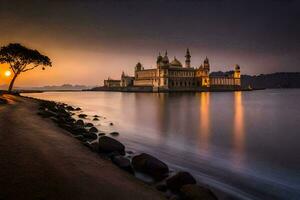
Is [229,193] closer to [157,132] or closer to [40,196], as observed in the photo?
[40,196]

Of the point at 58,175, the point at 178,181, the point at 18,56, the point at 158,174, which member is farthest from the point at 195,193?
the point at 18,56

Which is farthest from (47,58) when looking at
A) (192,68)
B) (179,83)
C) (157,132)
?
(192,68)

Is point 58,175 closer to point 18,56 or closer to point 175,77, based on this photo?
point 18,56

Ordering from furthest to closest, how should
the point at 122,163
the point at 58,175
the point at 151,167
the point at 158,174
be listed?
1. the point at 122,163
2. the point at 151,167
3. the point at 158,174
4. the point at 58,175

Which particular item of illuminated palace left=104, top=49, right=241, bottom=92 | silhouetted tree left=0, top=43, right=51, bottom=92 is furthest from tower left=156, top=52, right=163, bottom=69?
silhouetted tree left=0, top=43, right=51, bottom=92

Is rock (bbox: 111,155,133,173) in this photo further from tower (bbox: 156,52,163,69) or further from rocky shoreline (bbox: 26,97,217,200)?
tower (bbox: 156,52,163,69)

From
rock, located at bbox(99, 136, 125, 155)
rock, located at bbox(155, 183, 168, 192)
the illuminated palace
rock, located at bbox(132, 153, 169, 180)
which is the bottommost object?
rock, located at bbox(155, 183, 168, 192)

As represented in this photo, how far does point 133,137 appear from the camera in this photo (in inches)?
923

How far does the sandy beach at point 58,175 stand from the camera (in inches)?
292

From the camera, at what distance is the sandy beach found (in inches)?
292

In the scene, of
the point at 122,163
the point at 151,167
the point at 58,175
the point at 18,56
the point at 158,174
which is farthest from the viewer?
the point at 18,56

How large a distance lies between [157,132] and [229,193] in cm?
1594

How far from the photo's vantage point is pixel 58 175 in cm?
873

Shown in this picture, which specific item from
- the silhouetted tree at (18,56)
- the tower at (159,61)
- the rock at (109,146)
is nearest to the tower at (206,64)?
the tower at (159,61)
